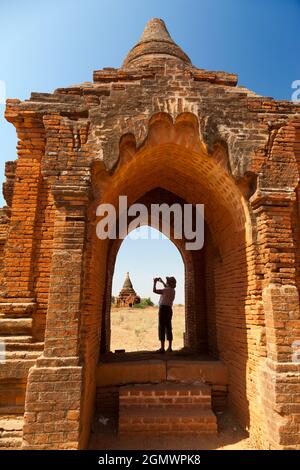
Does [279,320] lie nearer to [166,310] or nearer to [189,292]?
[166,310]

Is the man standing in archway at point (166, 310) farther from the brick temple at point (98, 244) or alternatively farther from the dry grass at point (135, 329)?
the dry grass at point (135, 329)

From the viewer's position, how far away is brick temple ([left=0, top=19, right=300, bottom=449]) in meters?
3.88

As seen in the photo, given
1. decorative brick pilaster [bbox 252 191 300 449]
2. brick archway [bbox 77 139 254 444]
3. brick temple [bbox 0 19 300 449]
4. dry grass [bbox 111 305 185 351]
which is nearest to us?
decorative brick pilaster [bbox 252 191 300 449]

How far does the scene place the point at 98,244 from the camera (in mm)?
5086

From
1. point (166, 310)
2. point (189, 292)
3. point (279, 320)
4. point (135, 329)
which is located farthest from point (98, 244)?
point (135, 329)

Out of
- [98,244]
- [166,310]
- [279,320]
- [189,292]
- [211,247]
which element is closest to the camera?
[279,320]

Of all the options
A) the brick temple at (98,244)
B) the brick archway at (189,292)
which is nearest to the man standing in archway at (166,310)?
the brick archway at (189,292)

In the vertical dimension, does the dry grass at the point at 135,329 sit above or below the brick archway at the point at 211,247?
below

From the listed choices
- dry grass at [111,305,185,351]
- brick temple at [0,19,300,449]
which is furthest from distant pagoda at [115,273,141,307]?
brick temple at [0,19,300,449]

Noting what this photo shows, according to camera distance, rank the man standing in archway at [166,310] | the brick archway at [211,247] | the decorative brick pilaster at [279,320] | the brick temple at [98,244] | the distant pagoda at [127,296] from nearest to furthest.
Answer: the decorative brick pilaster at [279,320]
the brick temple at [98,244]
the brick archway at [211,247]
the man standing in archway at [166,310]
the distant pagoda at [127,296]

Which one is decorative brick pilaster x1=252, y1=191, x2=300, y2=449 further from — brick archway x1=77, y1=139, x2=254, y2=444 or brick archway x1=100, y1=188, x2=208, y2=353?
brick archway x1=100, y1=188, x2=208, y2=353

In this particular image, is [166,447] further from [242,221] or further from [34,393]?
[242,221]

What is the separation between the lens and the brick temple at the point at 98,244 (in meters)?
3.88

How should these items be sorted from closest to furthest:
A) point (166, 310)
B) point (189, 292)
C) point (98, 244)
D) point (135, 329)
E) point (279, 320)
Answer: point (279, 320)
point (98, 244)
point (166, 310)
point (189, 292)
point (135, 329)
